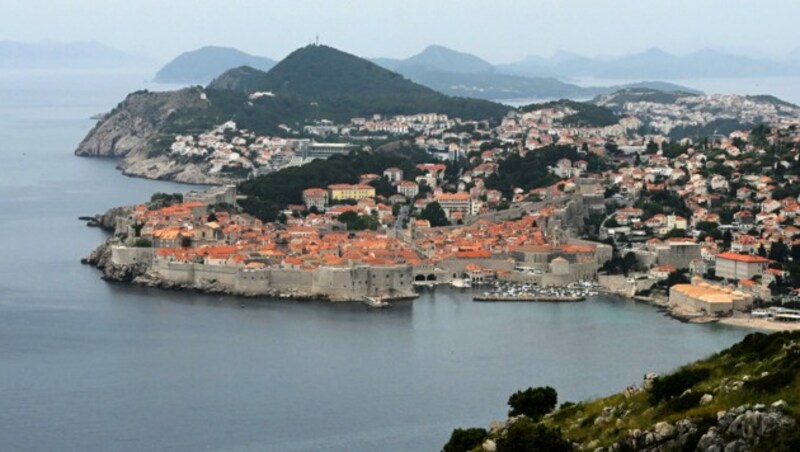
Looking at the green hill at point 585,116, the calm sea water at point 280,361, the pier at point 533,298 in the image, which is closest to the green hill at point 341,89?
the green hill at point 585,116

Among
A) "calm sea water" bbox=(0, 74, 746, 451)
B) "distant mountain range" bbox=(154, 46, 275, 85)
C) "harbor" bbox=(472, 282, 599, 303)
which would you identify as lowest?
"calm sea water" bbox=(0, 74, 746, 451)

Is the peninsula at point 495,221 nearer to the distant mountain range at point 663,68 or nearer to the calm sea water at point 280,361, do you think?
the calm sea water at point 280,361

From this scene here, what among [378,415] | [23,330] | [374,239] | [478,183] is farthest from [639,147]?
[378,415]

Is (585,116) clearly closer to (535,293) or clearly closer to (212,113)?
(212,113)

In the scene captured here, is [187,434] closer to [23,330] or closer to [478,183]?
[23,330]

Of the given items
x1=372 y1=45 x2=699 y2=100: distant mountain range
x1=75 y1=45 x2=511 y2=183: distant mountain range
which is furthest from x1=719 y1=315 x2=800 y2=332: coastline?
x1=372 y1=45 x2=699 y2=100: distant mountain range

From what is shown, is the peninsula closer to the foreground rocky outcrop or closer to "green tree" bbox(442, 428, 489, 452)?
"green tree" bbox(442, 428, 489, 452)
